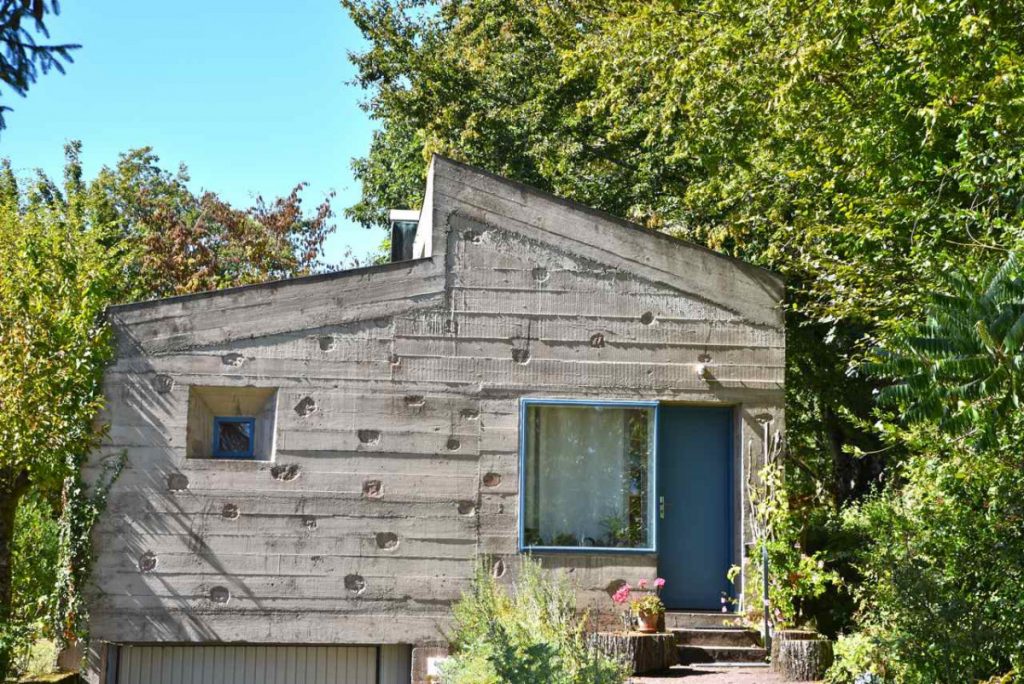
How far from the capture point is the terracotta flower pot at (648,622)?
39.1 ft

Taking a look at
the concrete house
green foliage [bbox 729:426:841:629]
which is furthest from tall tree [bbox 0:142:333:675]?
green foliage [bbox 729:426:841:629]

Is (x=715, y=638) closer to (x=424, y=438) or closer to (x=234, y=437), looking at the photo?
(x=424, y=438)

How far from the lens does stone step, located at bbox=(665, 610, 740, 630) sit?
12.5 metres

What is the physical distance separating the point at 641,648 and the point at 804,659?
4.90ft

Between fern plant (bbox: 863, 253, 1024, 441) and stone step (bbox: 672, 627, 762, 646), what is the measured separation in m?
5.04

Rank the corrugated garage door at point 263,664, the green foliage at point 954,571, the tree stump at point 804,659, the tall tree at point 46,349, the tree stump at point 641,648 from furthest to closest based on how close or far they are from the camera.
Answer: the corrugated garage door at point 263,664 → the tall tree at point 46,349 → the tree stump at point 641,648 → the tree stump at point 804,659 → the green foliage at point 954,571

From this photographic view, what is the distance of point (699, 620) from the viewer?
1251cm

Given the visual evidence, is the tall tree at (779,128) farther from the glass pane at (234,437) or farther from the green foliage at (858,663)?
the glass pane at (234,437)

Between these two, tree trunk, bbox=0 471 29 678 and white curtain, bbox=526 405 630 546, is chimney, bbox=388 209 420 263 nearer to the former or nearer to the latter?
white curtain, bbox=526 405 630 546

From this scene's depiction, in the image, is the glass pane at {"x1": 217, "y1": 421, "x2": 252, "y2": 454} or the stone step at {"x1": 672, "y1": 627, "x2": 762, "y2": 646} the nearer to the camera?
the stone step at {"x1": 672, "y1": 627, "x2": 762, "y2": 646}

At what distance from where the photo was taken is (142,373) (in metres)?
12.4

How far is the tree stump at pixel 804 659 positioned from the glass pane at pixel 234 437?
566 centimetres

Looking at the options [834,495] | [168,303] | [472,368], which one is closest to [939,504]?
[472,368]

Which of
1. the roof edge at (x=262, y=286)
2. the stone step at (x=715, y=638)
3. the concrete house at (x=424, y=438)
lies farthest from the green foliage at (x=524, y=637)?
the roof edge at (x=262, y=286)
